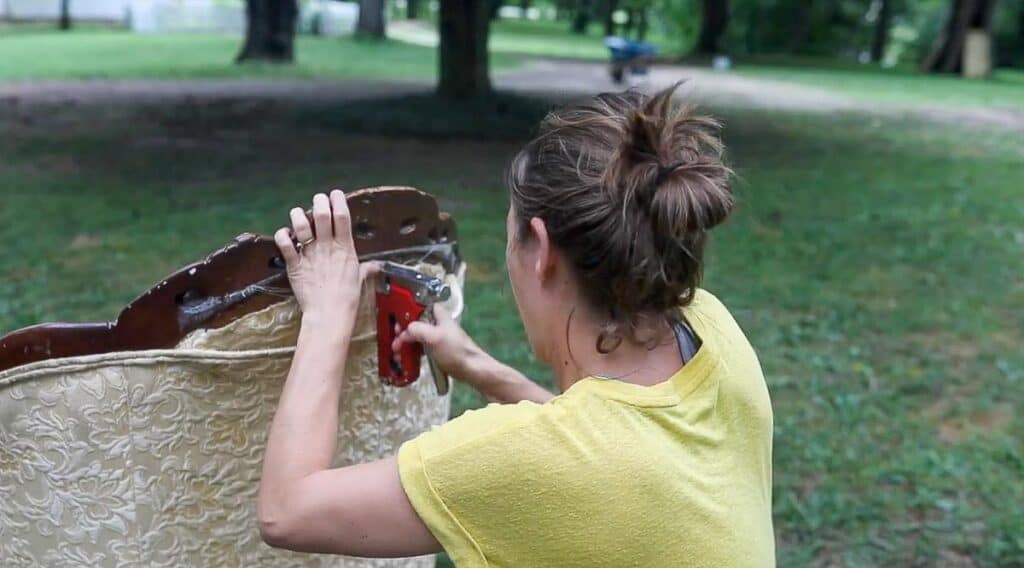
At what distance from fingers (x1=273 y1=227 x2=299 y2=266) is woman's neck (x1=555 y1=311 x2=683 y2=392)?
408 mm

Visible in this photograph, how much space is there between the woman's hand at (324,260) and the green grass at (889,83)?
17.9 m

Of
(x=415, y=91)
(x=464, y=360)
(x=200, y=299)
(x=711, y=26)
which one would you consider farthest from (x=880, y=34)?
(x=200, y=299)

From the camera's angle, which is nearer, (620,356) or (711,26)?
(620,356)

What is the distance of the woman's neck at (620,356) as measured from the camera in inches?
56.3

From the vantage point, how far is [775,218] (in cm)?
771

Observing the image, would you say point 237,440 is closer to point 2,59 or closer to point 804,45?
point 2,59

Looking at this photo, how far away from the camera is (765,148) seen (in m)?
11.6

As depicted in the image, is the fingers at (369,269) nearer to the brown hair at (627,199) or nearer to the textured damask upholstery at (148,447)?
the textured damask upholstery at (148,447)

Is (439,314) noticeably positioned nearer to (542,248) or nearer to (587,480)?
(542,248)

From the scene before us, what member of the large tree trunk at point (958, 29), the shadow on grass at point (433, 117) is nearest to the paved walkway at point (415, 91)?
the shadow on grass at point (433, 117)

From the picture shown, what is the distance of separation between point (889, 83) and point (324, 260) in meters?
23.4

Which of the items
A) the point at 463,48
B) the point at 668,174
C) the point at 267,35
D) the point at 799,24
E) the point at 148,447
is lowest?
the point at 267,35

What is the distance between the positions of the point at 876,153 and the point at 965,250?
477 cm

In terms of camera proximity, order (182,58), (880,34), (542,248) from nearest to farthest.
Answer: (542,248)
(182,58)
(880,34)
